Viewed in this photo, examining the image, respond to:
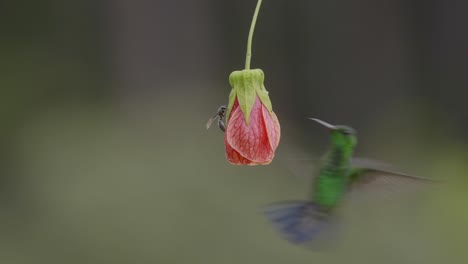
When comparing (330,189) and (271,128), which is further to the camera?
(330,189)

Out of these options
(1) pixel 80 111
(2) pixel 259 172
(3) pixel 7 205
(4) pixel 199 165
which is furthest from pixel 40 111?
(2) pixel 259 172

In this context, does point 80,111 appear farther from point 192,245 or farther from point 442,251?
point 442,251

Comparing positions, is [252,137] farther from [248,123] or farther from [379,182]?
[379,182]

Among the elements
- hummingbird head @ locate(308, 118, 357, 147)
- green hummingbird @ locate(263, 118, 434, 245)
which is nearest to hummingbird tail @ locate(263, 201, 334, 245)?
green hummingbird @ locate(263, 118, 434, 245)

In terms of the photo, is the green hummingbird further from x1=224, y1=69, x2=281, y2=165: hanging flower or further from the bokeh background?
the bokeh background

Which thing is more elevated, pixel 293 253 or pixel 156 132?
pixel 156 132

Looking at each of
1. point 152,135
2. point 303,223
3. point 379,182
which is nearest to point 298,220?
point 303,223
